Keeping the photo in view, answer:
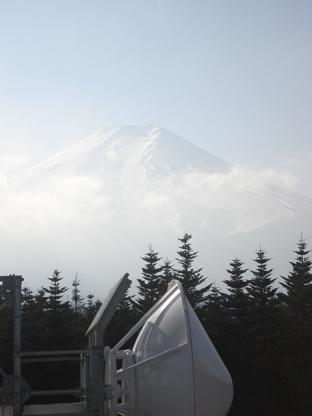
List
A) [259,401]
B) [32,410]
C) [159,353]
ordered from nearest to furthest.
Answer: [159,353] < [32,410] < [259,401]

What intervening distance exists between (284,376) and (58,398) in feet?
57.8

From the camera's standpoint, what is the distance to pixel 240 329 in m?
43.2

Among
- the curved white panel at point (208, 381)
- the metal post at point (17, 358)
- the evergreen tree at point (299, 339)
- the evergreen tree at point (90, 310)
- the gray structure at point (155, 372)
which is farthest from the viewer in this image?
the evergreen tree at point (90, 310)

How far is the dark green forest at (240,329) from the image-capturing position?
132ft

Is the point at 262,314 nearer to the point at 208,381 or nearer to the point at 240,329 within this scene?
the point at 240,329

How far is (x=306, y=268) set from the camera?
156 ft

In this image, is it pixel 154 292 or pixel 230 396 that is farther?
pixel 154 292

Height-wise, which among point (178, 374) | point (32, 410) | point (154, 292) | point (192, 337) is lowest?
point (32, 410)

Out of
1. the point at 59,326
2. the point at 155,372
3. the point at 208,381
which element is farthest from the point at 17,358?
the point at 59,326

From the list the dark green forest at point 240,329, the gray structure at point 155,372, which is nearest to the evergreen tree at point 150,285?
the dark green forest at point 240,329

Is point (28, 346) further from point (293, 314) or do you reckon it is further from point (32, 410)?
point (32, 410)

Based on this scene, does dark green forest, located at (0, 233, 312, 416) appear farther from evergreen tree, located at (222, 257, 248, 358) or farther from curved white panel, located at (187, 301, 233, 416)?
curved white panel, located at (187, 301, 233, 416)

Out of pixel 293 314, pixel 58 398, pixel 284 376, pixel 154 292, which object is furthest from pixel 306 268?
pixel 58 398

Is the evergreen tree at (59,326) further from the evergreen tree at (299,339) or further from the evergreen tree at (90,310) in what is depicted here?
the evergreen tree at (299,339)
